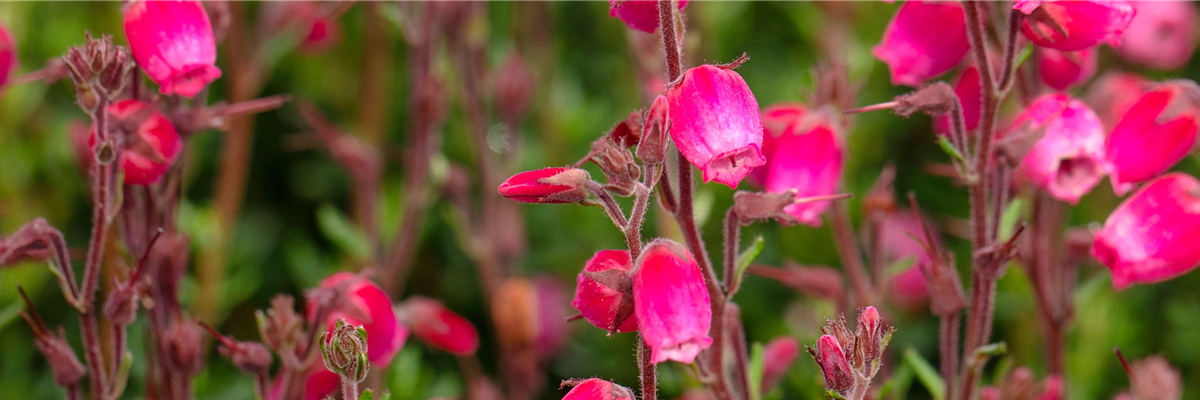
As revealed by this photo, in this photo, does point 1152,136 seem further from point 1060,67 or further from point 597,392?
point 597,392

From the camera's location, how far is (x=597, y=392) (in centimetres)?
88

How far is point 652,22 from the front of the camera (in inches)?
37.5

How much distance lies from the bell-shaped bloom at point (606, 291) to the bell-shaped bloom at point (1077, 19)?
48 cm

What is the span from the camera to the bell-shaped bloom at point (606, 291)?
853mm

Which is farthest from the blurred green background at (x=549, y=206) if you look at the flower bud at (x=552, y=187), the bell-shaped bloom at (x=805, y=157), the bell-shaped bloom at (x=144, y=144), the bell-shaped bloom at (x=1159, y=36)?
the flower bud at (x=552, y=187)

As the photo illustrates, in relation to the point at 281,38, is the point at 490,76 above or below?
below

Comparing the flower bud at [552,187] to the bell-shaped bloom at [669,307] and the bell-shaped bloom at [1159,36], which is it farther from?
the bell-shaped bloom at [1159,36]

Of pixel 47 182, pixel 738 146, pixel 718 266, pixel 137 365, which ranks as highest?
pixel 738 146

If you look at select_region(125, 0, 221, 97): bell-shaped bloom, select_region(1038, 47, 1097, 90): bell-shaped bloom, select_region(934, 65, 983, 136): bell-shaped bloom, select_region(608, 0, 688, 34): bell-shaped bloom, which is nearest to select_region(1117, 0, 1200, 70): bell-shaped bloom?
select_region(1038, 47, 1097, 90): bell-shaped bloom

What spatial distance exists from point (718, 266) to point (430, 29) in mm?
841

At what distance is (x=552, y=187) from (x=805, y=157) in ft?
1.61

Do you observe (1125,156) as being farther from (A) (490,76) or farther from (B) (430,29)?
A: (A) (490,76)

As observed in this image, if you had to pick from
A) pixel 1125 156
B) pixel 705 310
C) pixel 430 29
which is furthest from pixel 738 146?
pixel 430 29

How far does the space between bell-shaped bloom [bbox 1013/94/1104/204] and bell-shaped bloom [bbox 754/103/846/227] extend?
225mm
